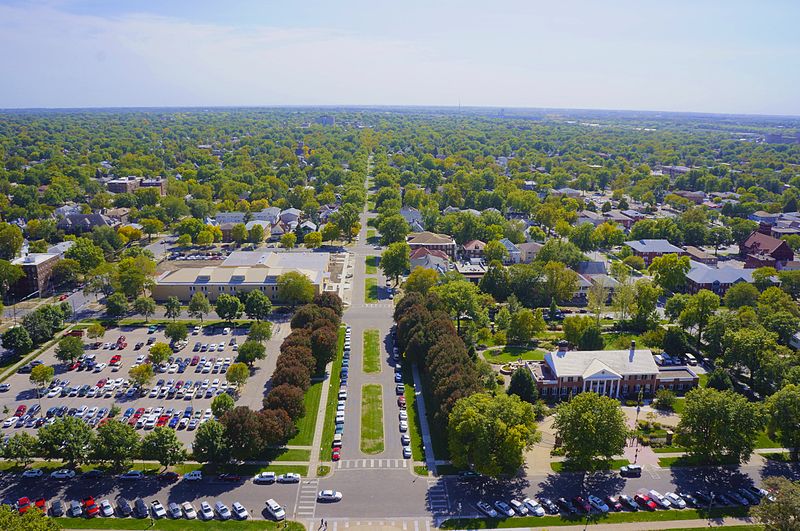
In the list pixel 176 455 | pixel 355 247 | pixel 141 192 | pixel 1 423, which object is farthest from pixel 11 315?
pixel 141 192

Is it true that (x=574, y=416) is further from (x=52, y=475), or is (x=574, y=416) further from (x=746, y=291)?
(x=746, y=291)

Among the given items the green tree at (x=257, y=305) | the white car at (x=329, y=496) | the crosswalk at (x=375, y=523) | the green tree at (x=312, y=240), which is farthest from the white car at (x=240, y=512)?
the green tree at (x=312, y=240)

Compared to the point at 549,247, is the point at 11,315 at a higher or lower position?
lower

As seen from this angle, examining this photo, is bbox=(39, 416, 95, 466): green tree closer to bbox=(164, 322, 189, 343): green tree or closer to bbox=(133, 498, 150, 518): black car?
bbox=(133, 498, 150, 518): black car

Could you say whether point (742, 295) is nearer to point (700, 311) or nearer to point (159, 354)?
point (700, 311)

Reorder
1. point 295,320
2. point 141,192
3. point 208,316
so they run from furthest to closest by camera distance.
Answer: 1. point 141,192
2. point 208,316
3. point 295,320

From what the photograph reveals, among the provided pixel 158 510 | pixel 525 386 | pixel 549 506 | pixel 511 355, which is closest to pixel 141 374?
pixel 158 510
